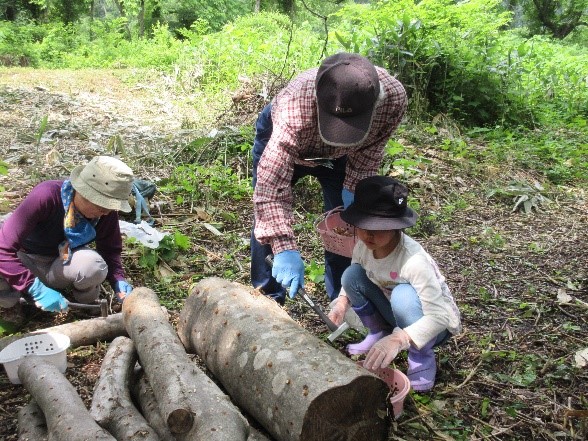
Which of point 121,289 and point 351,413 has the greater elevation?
point 351,413

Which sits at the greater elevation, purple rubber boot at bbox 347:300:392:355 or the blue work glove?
purple rubber boot at bbox 347:300:392:355

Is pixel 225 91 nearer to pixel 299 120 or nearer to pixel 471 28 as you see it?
pixel 471 28

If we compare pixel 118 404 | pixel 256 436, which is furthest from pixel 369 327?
pixel 118 404

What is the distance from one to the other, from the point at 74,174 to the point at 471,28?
245 inches

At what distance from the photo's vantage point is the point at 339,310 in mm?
2525

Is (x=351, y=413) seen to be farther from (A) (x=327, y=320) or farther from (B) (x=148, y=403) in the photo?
(B) (x=148, y=403)

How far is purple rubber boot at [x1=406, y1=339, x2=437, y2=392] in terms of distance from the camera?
7.61 feet

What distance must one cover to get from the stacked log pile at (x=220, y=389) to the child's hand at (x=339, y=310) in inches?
13.1

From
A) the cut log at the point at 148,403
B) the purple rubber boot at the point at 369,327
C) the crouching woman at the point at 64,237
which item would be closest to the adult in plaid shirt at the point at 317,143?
the purple rubber boot at the point at 369,327

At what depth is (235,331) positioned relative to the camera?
7.25 feet

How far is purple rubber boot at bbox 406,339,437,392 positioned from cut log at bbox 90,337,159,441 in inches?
44.0

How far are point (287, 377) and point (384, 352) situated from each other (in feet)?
1.30

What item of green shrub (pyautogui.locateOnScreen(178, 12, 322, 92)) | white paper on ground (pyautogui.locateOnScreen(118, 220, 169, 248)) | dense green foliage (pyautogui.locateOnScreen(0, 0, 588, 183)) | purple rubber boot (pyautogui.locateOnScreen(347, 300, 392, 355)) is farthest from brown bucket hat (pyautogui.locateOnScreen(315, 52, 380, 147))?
green shrub (pyautogui.locateOnScreen(178, 12, 322, 92))

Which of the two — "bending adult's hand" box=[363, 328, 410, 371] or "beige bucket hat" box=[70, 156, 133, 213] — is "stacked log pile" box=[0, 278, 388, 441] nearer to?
"bending adult's hand" box=[363, 328, 410, 371]
